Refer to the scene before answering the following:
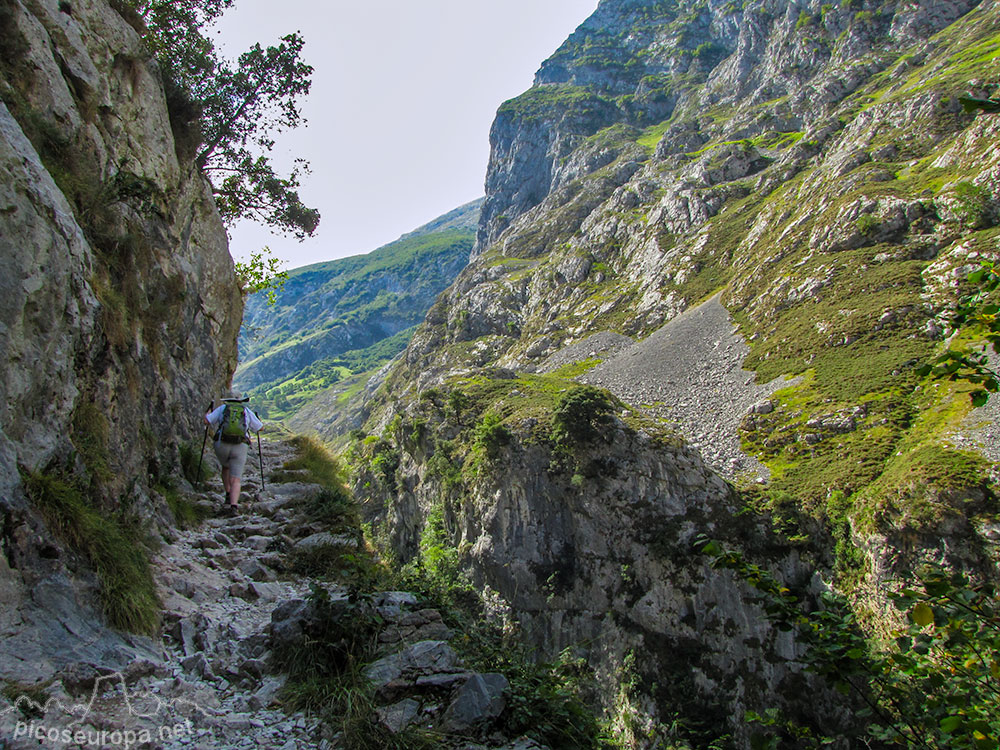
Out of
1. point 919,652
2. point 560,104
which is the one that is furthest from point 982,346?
point 560,104

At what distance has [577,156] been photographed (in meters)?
161

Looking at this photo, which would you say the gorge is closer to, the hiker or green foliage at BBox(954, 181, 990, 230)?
green foliage at BBox(954, 181, 990, 230)

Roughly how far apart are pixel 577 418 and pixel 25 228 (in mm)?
29267

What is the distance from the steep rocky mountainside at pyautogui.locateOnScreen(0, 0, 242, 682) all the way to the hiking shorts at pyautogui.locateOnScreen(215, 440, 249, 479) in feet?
3.05

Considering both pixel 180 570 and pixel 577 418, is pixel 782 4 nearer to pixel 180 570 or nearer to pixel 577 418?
pixel 577 418

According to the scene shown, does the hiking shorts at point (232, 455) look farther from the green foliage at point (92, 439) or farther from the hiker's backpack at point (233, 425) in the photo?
the green foliage at point (92, 439)

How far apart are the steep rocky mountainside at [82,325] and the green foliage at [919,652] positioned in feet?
17.8

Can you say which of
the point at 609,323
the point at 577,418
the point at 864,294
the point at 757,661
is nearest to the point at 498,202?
the point at 609,323

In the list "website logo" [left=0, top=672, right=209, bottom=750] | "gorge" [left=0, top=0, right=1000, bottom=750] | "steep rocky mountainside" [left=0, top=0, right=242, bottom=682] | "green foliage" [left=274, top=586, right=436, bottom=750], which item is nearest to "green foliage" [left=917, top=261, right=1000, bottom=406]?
"gorge" [left=0, top=0, right=1000, bottom=750]

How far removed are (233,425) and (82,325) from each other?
3.28 m

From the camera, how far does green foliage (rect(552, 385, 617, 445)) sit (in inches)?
1300

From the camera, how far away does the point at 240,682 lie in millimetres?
5121

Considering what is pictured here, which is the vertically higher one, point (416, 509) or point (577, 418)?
point (577, 418)

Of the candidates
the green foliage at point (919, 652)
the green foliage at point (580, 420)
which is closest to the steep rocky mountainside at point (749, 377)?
the green foliage at point (919, 652)
